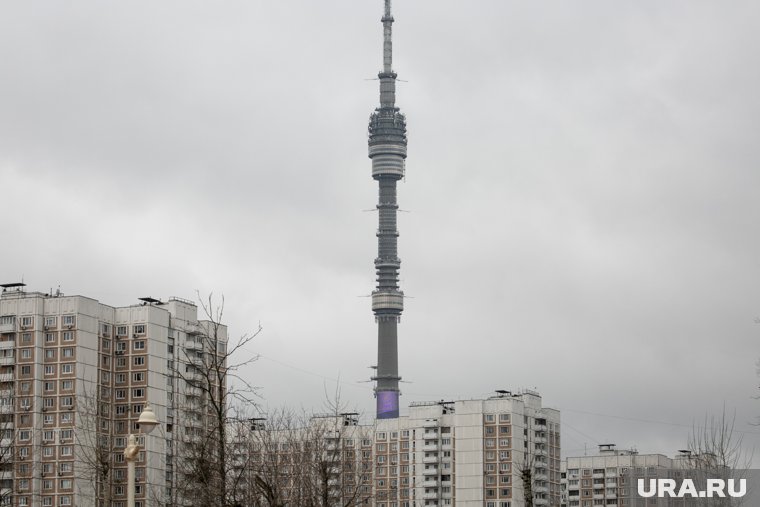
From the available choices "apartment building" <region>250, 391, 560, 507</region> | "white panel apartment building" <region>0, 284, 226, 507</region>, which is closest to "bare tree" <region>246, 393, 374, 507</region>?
"white panel apartment building" <region>0, 284, 226, 507</region>

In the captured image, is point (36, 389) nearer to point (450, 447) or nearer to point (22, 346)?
point (22, 346)

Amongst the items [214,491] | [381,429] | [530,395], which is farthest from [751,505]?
[214,491]

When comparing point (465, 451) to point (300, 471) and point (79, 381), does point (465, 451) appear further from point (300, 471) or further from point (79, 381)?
point (300, 471)

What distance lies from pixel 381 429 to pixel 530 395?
20166 millimetres

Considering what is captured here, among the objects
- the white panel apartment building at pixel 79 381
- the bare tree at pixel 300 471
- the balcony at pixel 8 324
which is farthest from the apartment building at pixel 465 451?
the bare tree at pixel 300 471

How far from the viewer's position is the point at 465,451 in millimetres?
178750

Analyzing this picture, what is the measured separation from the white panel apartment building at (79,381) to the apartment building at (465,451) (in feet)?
118

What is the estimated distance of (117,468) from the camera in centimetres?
13838

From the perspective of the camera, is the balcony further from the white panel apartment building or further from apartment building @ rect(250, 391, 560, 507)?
apartment building @ rect(250, 391, 560, 507)

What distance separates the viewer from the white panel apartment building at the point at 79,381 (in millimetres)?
132375

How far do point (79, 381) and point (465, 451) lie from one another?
5945 centimetres

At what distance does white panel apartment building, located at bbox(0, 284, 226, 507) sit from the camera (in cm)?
13238

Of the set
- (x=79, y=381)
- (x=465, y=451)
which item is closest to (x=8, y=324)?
(x=79, y=381)

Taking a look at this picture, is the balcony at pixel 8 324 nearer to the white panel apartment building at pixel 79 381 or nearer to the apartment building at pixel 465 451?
the white panel apartment building at pixel 79 381
